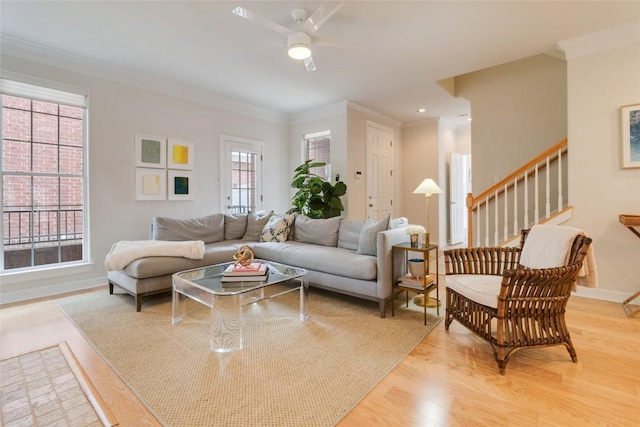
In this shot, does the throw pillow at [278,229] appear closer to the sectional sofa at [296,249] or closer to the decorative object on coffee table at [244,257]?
the sectional sofa at [296,249]

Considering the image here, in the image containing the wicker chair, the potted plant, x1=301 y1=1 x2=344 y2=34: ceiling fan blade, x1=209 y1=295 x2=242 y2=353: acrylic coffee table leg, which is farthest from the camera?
the potted plant

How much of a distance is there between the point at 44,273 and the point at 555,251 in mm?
4838

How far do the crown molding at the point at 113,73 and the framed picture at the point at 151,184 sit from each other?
112 centimetres

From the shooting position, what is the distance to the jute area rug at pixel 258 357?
5.11ft

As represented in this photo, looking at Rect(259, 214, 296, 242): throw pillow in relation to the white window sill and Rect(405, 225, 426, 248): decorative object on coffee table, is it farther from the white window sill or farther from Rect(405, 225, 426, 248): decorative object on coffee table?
the white window sill

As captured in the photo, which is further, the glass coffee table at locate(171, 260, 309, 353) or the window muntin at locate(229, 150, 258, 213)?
the window muntin at locate(229, 150, 258, 213)

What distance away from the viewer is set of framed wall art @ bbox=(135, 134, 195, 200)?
4059 millimetres

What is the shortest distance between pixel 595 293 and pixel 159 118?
565 cm

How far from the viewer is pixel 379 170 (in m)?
5.96

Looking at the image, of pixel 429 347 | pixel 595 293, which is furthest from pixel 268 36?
pixel 595 293

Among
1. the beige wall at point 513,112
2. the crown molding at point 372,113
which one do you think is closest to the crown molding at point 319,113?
the crown molding at point 372,113

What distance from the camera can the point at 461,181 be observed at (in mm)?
6988

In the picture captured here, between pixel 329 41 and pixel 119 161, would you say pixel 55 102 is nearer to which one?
pixel 119 161

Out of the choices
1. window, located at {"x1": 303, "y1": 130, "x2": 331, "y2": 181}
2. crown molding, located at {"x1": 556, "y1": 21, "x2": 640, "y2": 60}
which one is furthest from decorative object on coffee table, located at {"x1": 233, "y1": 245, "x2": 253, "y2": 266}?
crown molding, located at {"x1": 556, "y1": 21, "x2": 640, "y2": 60}
